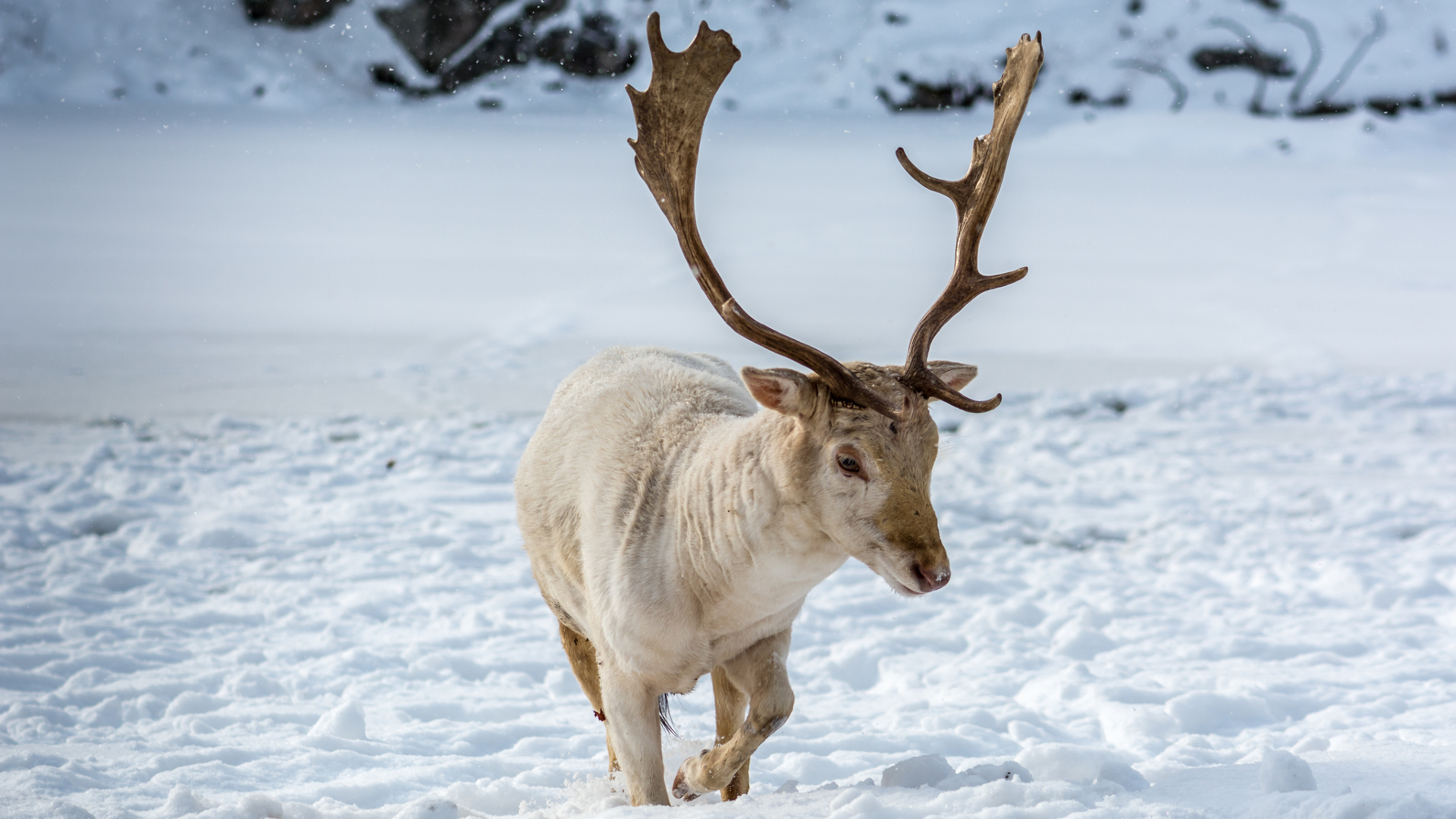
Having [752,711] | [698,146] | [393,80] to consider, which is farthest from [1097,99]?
[752,711]

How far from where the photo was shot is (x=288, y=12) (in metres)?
24.9

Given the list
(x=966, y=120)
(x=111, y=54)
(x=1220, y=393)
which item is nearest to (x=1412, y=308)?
(x=1220, y=393)

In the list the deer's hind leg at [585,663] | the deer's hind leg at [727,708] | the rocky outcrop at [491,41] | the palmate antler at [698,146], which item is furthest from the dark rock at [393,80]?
the deer's hind leg at [727,708]

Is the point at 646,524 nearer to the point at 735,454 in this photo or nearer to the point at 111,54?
the point at 735,454

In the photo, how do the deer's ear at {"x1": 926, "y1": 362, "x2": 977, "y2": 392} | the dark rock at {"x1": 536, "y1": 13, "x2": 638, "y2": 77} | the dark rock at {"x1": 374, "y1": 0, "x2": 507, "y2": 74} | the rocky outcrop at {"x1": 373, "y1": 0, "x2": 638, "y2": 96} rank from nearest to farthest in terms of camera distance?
the deer's ear at {"x1": 926, "y1": 362, "x2": 977, "y2": 392} → the dark rock at {"x1": 536, "y1": 13, "x2": 638, "y2": 77} → the rocky outcrop at {"x1": 373, "y1": 0, "x2": 638, "y2": 96} → the dark rock at {"x1": 374, "y1": 0, "x2": 507, "y2": 74}

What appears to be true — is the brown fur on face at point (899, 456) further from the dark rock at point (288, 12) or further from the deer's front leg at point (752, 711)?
the dark rock at point (288, 12)

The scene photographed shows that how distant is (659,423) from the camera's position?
12.1ft

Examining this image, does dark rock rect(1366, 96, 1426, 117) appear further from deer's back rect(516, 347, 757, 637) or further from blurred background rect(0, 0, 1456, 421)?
deer's back rect(516, 347, 757, 637)

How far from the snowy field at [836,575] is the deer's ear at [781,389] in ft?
3.26

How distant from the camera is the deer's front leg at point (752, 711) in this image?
136 inches

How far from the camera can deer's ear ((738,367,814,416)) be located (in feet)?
9.77

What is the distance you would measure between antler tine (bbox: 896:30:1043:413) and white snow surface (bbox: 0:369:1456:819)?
0.40 m

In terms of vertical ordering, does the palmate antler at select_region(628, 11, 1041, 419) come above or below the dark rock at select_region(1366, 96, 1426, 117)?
above

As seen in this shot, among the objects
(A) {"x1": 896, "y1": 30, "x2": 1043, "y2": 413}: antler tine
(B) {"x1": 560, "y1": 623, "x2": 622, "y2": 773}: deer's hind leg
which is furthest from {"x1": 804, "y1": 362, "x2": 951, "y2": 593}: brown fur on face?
(B) {"x1": 560, "y1": 623, "x2": 622, "y2": 773}: deer's hind leg
